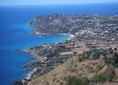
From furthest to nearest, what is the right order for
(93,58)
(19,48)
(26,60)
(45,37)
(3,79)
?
(45,37), (19,48), (26,60), (3,79), (93,58)

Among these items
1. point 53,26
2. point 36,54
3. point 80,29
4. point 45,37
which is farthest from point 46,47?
point 53,26

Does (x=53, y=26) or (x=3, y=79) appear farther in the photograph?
(x=53, y=26)

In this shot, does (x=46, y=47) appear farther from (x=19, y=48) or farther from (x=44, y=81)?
(x=44, y=81)

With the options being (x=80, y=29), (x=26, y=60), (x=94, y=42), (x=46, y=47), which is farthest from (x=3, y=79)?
(x=80, y=29)

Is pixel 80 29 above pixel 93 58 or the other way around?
the other way around

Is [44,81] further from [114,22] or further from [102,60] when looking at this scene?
[114,22]

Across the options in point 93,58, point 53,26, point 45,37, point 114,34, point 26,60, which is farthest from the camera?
point 53,26
